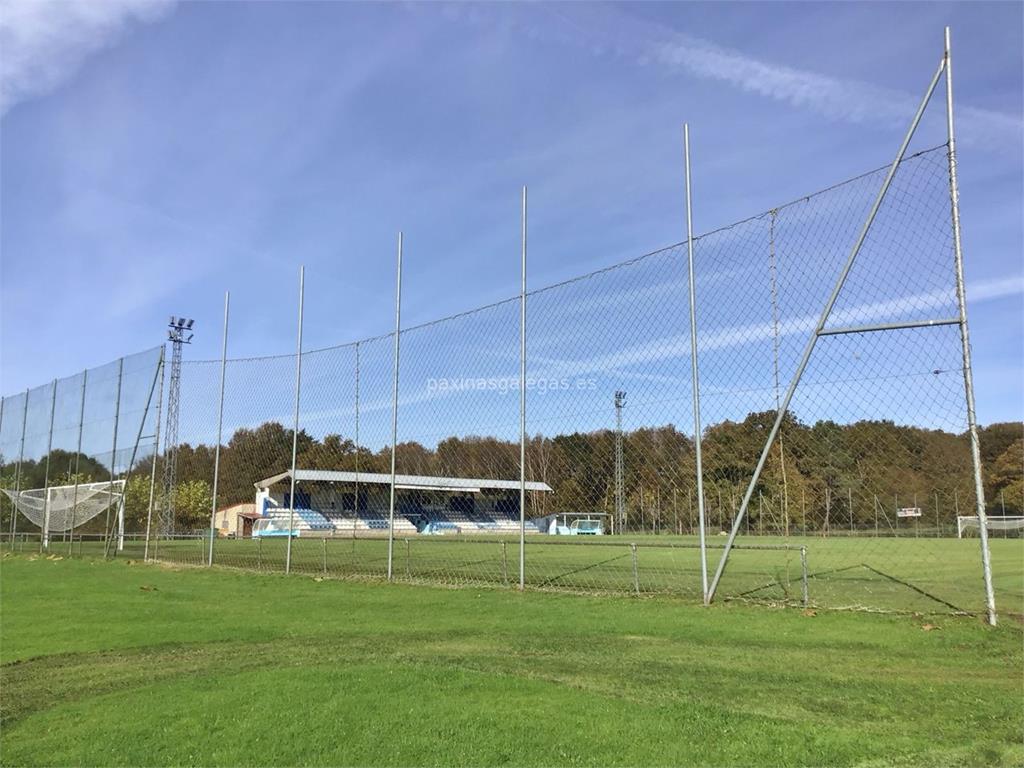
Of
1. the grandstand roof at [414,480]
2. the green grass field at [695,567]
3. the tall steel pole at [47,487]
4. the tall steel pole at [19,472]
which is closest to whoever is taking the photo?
the green grass field at [695,567]

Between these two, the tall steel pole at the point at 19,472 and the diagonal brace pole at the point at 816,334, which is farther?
the tall steel pole at the point at 19,472

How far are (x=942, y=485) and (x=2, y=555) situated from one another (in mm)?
27980

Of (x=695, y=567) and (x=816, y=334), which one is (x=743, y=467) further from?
(x=695, y=567)

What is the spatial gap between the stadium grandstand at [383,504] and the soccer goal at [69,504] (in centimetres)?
549

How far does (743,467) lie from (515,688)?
16.1 ft

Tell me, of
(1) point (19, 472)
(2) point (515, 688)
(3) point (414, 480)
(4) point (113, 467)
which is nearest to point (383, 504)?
(3) point (414, 480)

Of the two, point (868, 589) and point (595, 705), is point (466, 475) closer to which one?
point (868, 589)

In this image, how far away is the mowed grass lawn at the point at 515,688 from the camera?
3.69 meters

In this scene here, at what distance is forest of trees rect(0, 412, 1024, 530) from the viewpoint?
25.4ft

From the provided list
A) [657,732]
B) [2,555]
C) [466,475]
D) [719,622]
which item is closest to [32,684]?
[657,732]

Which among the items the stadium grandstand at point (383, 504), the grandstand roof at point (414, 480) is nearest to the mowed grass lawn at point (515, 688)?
the grandstand roof at point (414, 480)

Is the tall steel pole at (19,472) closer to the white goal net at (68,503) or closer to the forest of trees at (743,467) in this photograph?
the white goal net at (68,503)

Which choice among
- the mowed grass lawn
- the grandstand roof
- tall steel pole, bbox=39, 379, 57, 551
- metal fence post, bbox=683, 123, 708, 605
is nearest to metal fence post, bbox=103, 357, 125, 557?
tall steel pole, bbox=39, 379, 57, 551

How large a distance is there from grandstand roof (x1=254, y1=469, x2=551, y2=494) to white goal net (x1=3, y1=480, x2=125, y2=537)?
789 centimetres
